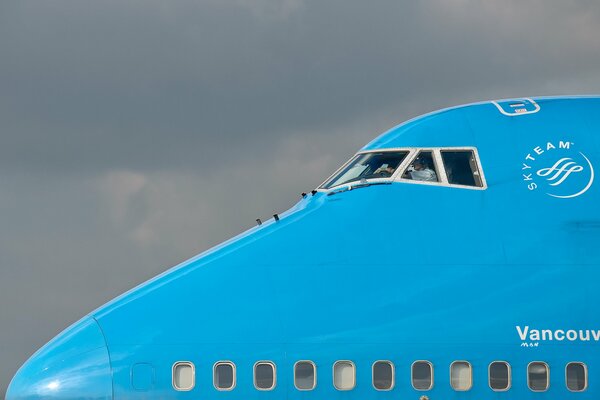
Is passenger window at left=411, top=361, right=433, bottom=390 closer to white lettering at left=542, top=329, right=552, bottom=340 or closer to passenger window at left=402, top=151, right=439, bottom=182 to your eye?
white lettering at left=542, top=329, right=552, bottom=340

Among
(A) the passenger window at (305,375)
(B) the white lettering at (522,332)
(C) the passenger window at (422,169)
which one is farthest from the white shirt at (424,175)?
(A) the passenger window at (305,375)

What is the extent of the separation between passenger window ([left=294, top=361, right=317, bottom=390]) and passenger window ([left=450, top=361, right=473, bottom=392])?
2.87 metres

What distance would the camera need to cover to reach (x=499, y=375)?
1006 inches

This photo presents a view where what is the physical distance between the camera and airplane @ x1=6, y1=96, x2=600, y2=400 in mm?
25562

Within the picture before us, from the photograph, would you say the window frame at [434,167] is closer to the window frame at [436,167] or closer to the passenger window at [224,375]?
the window frame at [436,167]

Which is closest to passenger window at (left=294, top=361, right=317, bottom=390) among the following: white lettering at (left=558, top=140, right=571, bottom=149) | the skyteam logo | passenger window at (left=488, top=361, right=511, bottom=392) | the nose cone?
passenger window at (left=488, top=361, right=511, bottom=392)

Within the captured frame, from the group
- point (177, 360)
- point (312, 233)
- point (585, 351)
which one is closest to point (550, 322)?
point (585, 351)

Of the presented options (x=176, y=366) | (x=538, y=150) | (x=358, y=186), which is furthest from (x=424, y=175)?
(x=176, y=366)

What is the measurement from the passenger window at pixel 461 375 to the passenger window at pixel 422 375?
46 centimetres

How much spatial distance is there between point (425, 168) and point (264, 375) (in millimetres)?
5832

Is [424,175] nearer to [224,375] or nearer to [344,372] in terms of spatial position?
[344,372]

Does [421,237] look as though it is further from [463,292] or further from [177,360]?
[177,360]

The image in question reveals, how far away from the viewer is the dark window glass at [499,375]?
2545 cm

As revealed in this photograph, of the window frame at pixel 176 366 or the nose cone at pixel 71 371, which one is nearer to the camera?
the window frame at pixel 176 366
